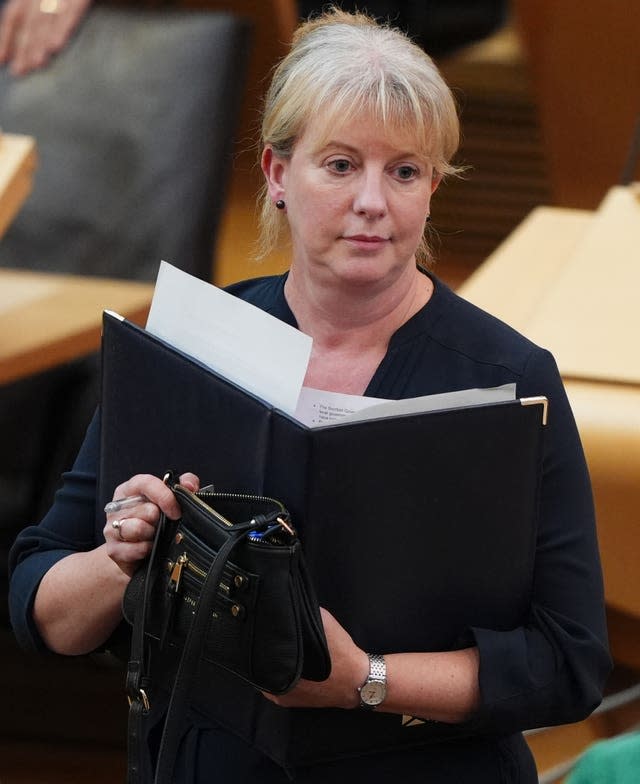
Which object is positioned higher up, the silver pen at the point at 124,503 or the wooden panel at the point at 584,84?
the wooden panel at the point at 584,84

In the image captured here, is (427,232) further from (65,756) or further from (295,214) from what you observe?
(65,756)

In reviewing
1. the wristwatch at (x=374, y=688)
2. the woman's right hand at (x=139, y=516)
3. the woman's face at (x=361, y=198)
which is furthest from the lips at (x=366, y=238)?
the wristwatch at (x=374, y=688)

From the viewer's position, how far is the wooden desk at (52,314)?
8.55 ft

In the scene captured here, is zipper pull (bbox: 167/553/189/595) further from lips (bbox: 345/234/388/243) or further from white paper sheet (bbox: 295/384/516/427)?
lips (bbox: 345/234/388/243)

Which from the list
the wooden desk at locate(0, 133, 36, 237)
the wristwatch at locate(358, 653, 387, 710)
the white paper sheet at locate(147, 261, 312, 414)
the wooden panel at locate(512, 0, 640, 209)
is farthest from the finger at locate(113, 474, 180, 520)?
the wooden panel at locate(512, 0, 640, 209)

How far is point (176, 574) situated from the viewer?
3.92 ft

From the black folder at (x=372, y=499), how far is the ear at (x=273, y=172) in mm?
224

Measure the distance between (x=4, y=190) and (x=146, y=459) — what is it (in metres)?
1.24

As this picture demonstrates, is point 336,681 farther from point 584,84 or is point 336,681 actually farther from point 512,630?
point 584,84

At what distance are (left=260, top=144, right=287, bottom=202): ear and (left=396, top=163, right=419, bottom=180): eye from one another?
5.3 inches

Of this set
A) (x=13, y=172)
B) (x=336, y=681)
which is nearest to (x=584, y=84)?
(x=13, y=172)

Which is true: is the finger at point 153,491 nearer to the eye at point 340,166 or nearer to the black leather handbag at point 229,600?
the black leather handbag at point 229,600

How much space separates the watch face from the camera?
4.00ft

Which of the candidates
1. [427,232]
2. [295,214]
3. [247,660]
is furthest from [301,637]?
[427,232]
